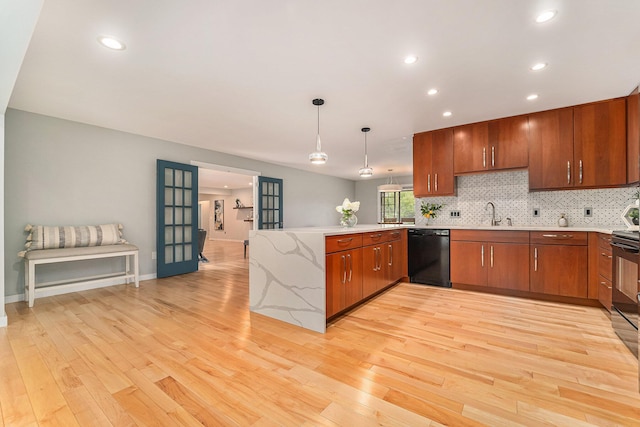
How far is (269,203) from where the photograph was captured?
6871 millimetres

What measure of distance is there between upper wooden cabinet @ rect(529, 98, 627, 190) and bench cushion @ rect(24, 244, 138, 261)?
222 inches

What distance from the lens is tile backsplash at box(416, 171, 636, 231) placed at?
3.52 m

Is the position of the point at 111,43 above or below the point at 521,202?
above

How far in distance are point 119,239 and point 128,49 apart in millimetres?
2945

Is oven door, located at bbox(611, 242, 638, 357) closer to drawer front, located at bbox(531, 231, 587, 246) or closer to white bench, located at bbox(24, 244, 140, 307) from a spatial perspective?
drawer front, located at bbox(531, 231, 587, 246)

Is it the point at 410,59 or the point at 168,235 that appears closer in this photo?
the point at 410,59

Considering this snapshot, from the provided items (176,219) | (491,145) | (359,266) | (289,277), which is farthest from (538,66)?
(176,219)

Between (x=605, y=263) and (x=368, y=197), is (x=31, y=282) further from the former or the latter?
(x=368, y=197)

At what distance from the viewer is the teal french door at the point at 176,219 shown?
4.71 m

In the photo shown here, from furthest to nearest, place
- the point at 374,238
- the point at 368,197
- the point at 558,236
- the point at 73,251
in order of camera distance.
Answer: the point at 368,197, the point at 73,251, the point at 374,238, the point at 558,236

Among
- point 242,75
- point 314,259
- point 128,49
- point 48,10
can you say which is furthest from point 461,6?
point 48,10

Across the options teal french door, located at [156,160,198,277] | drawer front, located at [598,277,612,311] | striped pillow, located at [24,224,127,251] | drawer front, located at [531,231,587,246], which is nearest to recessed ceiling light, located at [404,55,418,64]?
drawer front, located at [531,231,587,246]

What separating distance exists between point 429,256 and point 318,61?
3.05 meters

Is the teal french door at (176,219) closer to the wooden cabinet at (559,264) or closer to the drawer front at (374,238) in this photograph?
the drawer front at (374,238)
